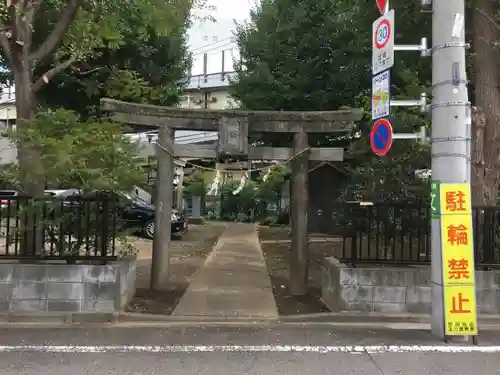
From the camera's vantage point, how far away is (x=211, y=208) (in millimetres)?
32406

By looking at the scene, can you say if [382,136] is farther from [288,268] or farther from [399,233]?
[288,268]

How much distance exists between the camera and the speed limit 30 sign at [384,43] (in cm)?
633

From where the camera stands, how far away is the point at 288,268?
1206cm

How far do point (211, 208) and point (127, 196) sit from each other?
79.8 feet

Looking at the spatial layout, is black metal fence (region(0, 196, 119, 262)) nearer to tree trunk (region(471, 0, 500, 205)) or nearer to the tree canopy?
the tree canopy

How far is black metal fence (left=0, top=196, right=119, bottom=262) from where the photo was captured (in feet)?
24.5

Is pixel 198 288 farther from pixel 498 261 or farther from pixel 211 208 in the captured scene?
pixel 211 208

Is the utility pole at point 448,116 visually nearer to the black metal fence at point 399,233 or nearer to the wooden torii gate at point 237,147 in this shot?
the black metal fence at point 399,233

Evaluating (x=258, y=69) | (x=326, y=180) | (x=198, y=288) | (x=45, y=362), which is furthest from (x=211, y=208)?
(x=45, y=362)

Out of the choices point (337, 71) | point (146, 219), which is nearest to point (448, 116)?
point (337, 71)

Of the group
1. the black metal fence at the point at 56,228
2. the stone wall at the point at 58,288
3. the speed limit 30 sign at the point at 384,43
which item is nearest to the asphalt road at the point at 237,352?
the stone wall at the point at 58,288

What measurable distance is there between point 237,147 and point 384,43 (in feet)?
10.3

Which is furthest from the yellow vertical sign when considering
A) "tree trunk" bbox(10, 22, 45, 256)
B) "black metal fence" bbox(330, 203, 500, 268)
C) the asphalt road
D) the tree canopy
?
"tree trunk" bbox(10, 22, 45, 256)

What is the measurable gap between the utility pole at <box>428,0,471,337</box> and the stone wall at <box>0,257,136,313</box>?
4.13 metres
